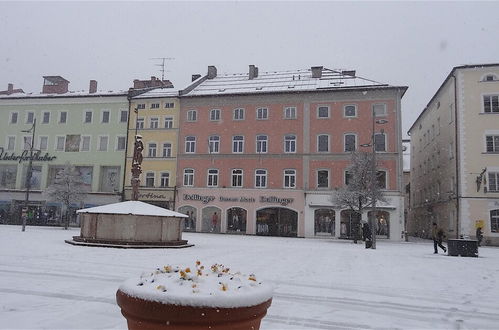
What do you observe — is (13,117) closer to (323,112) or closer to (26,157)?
(26,157)

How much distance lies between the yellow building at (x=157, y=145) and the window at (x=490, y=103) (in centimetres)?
2607

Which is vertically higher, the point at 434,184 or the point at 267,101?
the point at 267,101

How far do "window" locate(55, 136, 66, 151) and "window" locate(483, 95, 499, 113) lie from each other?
38.4 meters

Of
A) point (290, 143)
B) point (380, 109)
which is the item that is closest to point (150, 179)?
point (290, 143)

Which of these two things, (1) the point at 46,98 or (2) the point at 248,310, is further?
(1) the point at 46,98

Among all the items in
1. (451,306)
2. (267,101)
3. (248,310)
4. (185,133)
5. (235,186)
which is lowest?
(451,306)

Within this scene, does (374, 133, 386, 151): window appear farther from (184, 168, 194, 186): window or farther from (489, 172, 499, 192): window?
(184, 168, 194, 186): window

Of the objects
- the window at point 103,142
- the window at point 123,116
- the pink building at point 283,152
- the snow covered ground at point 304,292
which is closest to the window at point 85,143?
the window at point 103,142

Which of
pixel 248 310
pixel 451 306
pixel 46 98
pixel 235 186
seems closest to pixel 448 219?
pixel 235 186

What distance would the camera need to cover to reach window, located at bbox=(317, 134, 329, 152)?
119 feet

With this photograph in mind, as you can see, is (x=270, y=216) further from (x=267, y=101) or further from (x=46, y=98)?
(x=46, y=98)

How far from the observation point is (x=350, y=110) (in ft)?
119

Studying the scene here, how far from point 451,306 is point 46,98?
44.8 metres

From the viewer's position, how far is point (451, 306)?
7.89 m
